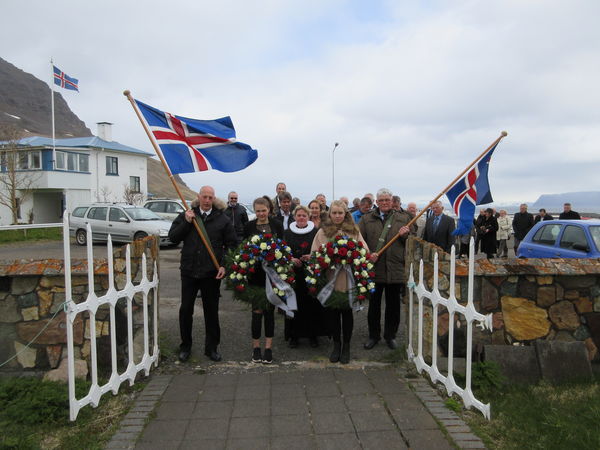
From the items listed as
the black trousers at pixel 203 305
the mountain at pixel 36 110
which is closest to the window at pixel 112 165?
the black trousers at pixel 203 305

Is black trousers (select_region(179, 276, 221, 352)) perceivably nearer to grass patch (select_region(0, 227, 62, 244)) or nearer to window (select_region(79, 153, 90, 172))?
grass patch (select_region(0, 227, 62, 244))

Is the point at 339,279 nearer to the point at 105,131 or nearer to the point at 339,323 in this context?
the point at 339,323

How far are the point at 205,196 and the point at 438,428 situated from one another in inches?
132

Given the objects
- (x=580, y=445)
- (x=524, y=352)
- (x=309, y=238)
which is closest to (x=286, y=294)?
(x=309, y=238)

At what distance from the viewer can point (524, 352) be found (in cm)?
A: 488

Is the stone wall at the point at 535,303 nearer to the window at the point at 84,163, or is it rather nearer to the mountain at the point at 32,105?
the window at the point at 84,163

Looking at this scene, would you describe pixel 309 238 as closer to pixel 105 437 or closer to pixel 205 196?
pixel 205 196

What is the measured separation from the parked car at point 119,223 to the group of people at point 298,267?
12206mm

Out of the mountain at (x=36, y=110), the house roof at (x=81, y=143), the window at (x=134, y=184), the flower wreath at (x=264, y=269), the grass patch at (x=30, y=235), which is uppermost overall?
the mountain at (x=36, y=110)

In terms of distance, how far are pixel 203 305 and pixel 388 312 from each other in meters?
2.31

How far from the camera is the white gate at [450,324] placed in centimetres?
411

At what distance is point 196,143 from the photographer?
5.80m

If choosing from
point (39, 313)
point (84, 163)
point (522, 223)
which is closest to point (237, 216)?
point (39, 313)

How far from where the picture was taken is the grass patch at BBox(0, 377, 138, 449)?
362 cm
